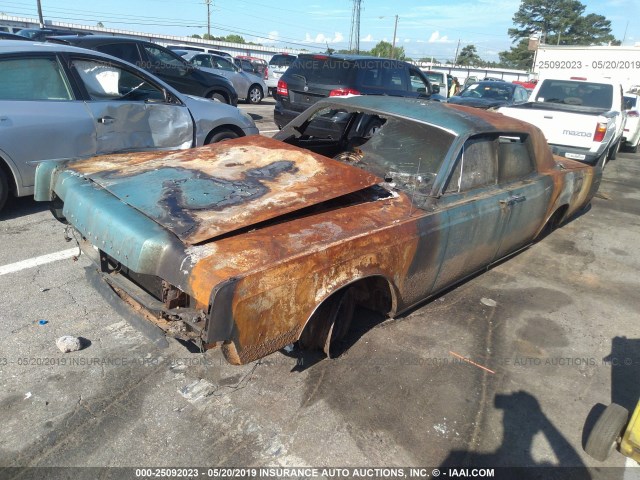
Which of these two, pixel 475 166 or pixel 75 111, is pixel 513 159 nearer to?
pixel 475 166

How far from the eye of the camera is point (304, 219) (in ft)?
9.08

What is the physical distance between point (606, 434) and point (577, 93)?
8.89m

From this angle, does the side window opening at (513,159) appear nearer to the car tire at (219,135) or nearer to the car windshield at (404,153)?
the car windshield at (404,153)

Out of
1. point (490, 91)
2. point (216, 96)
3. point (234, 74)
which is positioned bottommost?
point (216, 96)

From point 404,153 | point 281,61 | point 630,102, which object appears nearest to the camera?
point 404,153

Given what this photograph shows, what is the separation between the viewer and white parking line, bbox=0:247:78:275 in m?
3.78

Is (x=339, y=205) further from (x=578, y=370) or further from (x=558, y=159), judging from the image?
(x=558, y=159)

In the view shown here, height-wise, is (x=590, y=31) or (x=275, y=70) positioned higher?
(x=590, y=31)

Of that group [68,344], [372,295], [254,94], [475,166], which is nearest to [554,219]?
[475,166]

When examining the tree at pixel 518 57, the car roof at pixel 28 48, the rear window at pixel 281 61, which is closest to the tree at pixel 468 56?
the tree at pixel 518 57

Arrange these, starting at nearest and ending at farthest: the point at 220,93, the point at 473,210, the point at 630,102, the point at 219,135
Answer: the point at 473,210, the point at 219,135, the point at 220,93, the point at 630,102

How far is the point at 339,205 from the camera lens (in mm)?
3141

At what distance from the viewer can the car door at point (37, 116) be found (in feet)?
14.5

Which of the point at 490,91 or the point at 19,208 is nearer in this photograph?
the point at 19,208
